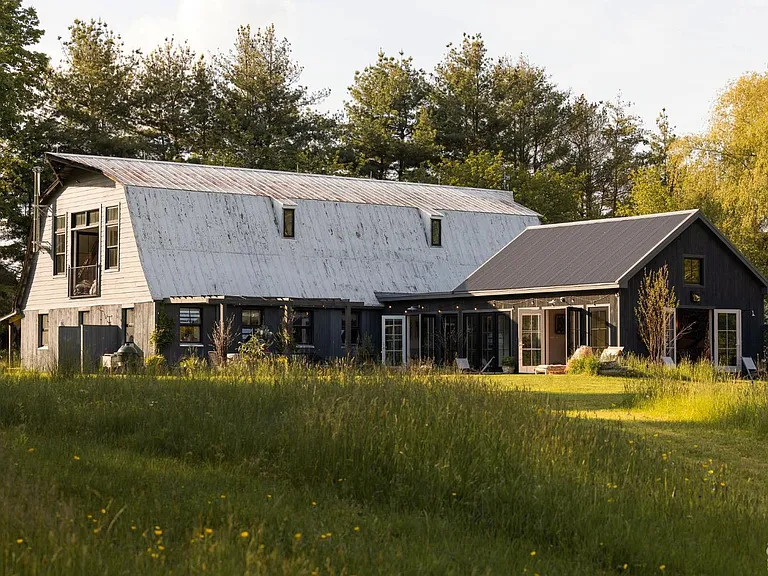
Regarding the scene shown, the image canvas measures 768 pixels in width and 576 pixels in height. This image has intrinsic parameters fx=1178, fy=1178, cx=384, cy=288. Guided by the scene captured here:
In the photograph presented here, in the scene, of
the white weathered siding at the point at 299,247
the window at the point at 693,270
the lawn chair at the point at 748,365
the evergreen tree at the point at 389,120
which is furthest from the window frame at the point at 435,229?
the evergreen tree at the point at 389,120

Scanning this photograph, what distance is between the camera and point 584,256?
33688 millimetres

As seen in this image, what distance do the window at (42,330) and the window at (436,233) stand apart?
13.1m

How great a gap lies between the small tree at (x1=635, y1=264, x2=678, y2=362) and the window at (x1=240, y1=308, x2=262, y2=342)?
10672 millimetres

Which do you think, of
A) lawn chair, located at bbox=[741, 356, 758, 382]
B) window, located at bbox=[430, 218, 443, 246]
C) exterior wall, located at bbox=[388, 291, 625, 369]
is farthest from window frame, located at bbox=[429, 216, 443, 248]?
lawn chair, located at bbox=[741, 356, 758, 382]

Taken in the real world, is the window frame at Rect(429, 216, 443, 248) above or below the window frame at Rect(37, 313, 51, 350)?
above

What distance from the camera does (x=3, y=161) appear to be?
41.8 meters

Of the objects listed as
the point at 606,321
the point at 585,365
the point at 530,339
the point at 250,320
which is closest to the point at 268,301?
the point at 250,320

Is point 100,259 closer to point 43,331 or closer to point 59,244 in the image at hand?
point 59,244

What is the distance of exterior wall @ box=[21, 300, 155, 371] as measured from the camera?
109 ft

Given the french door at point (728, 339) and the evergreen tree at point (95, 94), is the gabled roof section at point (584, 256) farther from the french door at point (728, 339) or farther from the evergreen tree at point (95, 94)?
the evergreen tree at point (95, 94)

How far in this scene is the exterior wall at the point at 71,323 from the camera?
109ft

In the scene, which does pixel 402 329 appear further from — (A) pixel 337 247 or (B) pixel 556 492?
(B) pixel 556 492

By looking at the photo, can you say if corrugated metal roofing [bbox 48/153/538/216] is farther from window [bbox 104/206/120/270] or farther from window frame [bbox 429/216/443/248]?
window [bbox 104/206/120/270]

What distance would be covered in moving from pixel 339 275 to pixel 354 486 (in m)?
26.8
